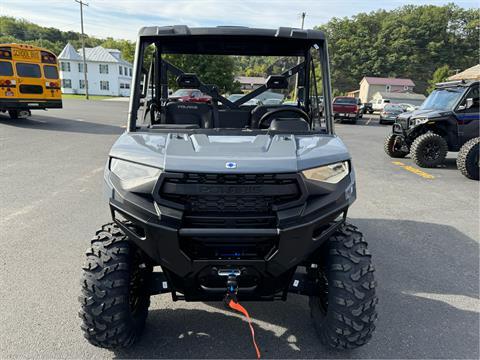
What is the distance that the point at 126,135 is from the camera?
258 cm

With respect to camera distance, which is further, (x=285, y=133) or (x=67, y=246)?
(x=67, y=246)

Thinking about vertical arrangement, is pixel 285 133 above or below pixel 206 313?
above

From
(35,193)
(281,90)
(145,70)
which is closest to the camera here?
(145,70)

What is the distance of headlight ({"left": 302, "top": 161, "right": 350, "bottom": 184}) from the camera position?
2113mm

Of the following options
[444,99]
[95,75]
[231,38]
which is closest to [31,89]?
[231,38]

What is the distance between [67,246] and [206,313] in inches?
82.0

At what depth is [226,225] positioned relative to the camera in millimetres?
2100

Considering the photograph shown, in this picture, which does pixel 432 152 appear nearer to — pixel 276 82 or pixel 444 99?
pixel 444 99

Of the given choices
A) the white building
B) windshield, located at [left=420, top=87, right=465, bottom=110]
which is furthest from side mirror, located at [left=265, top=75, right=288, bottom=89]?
the white building

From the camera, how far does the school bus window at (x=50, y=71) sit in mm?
14852

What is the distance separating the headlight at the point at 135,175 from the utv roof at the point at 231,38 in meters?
1.19

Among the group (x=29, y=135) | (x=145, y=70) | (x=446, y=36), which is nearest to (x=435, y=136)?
(x=145, y=70)

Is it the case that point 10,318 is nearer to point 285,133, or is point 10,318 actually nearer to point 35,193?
point 285,133

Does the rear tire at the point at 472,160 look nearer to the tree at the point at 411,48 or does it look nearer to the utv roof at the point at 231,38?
the utv roof at the point at 231,38
